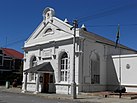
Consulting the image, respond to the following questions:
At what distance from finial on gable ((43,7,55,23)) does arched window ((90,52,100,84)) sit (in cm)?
732

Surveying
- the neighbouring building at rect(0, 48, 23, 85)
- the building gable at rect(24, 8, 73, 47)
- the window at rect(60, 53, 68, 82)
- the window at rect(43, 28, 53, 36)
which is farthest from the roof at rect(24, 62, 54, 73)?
the neighbouring building at rect(0, 48, 23, 85)

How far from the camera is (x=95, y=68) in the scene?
1161 inches

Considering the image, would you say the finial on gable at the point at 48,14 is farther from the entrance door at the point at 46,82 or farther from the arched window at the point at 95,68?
the arched window at the point at 95,68

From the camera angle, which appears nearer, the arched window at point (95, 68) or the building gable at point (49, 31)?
the arched window at point (95, 68)

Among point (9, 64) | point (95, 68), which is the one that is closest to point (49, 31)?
point (95, 68)

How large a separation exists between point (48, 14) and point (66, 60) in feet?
23.3

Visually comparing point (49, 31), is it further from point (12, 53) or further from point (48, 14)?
point (12, 53)

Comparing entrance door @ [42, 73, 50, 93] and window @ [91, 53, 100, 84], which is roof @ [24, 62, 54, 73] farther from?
window @ [91, 53, 100, 84]

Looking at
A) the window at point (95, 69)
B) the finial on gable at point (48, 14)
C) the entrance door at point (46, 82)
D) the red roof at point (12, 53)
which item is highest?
the finial on gable at point (48, 14)

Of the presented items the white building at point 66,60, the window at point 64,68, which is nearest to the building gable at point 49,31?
the white building at point 66,60

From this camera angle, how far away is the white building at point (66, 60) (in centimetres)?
2767

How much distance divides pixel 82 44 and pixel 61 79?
194 inches

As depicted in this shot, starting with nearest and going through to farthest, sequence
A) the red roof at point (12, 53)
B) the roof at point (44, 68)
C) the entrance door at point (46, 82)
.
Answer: the roof at point (44, 68) < the entrance door at point (46, 82) < the red roof at point (12, 53)

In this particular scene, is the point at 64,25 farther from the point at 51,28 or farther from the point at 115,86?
the point at 115,86
